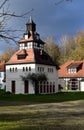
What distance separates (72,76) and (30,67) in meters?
16.0

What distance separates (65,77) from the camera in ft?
264

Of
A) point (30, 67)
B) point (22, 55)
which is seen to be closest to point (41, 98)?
point (30, 67)

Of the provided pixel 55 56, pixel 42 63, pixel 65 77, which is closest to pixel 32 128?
pixel 42 63

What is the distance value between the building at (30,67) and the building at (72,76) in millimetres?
8750

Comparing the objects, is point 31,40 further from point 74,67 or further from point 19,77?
point 74,67

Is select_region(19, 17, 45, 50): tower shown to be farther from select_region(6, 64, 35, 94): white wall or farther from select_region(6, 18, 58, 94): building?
select_region(6, 64, 35, 94): white wall

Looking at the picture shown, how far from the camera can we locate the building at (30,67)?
217ft

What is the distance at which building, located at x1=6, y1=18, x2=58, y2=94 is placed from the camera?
6619cm

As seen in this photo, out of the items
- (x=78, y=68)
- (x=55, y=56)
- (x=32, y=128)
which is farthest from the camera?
(x=55, y=56)

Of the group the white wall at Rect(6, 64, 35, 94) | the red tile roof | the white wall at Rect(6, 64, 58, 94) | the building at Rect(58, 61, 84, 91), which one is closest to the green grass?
the white wall at Rect(6, 64, 58, 94)

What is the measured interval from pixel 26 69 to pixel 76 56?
3164 centimetres

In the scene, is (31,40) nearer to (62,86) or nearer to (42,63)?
(42,63)

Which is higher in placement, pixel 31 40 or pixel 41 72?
pixel 31 40

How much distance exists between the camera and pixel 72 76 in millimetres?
79375
